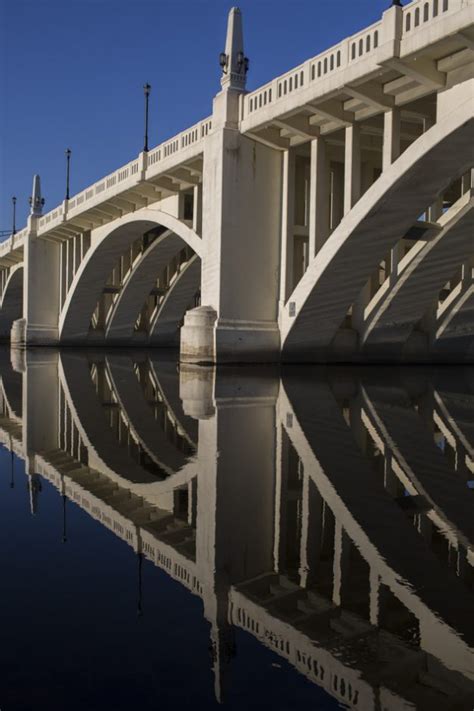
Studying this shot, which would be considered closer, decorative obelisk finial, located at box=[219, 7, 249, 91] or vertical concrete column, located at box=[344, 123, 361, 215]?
vertical concrete column, located at box=[344, 123, 361, 215]

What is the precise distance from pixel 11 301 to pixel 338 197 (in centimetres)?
3948

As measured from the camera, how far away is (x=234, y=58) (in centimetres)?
1903

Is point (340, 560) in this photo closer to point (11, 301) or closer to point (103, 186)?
point (103, 186)

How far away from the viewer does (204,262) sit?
19.8 metres

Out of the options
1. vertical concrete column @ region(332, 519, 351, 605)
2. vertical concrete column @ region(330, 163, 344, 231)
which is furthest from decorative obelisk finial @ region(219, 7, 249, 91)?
vertical concrete column @ region(332, 519, 351, 605)

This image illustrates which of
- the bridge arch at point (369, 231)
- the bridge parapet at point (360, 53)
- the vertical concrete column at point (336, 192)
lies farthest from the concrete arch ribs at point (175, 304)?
the bridge parapet at point (360, 53)

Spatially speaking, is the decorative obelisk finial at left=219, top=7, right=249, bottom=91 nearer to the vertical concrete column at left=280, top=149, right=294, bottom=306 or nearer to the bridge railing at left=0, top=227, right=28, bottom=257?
the vertical concrete column at left=280, top=149, right=294, bottom=306

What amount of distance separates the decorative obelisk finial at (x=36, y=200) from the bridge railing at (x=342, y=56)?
991 inches

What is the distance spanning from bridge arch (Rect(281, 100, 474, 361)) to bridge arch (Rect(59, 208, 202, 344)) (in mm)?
6990

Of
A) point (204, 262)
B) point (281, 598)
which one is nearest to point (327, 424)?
point (281, 598)

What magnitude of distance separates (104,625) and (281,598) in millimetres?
783

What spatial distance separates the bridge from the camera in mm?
13195

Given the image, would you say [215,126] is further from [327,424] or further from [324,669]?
[324,669]

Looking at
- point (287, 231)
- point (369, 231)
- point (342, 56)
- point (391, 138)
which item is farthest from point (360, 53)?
point (287, 231)
